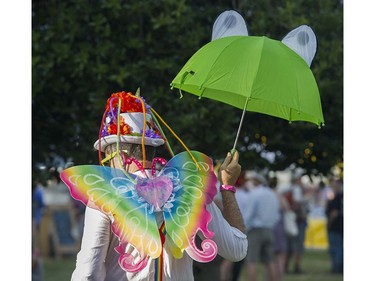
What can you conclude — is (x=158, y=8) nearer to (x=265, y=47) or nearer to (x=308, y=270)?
(x=265, y=47)

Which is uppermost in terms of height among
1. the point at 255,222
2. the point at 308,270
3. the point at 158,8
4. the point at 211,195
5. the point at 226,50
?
the point at 158,8

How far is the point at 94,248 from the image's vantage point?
3.84 metres

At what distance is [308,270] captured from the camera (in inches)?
698

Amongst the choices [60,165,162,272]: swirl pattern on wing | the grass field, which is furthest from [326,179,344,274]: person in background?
[60,165,162,272]: swirl pattern on wing

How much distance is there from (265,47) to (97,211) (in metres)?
1.07

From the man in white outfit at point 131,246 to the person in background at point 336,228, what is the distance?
1179 centimetres

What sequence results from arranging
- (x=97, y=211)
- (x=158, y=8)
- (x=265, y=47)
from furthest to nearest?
(x=158, y=8) → (x=265, y=47) → (x=97, y=211)

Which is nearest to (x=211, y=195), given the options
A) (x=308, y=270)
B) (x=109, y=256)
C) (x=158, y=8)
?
(x=109, y=256)

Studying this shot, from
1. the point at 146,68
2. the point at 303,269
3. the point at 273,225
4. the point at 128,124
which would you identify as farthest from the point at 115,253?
the point at 303,269

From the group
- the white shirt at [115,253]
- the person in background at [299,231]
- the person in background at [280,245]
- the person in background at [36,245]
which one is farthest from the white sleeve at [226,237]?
the person in background at [299,231]

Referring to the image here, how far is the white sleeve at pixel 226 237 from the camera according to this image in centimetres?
400

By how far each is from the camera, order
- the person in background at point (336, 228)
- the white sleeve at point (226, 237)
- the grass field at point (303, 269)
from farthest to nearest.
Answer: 1. the person in background at point (336, 228)
2. the grass field at point (303, 269)
3. the white sleeve at point (226, 237)

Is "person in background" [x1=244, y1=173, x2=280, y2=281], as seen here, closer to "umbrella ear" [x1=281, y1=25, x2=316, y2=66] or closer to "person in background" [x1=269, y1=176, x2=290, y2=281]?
"person in background" [x1=269, y1=176, x2=290, y2=281]

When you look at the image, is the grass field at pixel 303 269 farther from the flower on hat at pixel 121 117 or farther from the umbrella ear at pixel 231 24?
the flower on hat at pixel 121 117
